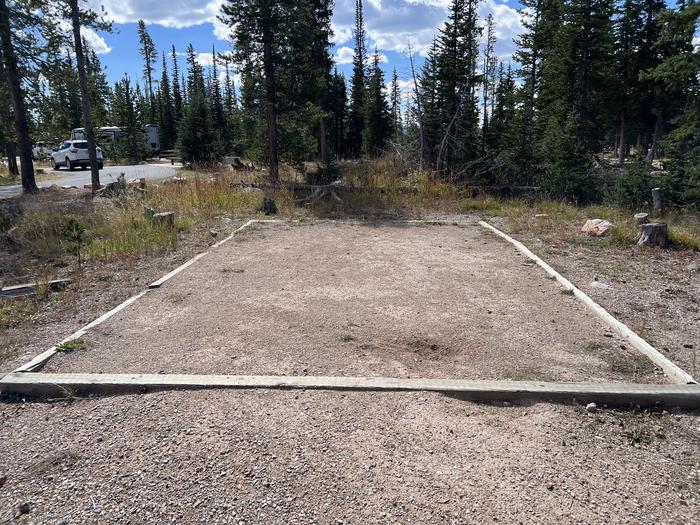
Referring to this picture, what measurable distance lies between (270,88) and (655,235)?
1081 cm

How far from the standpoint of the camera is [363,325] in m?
4.33

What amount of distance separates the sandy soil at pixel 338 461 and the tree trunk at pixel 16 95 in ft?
46.6

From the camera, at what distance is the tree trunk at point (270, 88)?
43.0 ft

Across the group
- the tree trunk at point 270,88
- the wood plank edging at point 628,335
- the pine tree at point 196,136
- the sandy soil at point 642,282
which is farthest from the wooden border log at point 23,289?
the pine tree at point 196,136

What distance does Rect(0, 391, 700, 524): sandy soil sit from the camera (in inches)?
84.8

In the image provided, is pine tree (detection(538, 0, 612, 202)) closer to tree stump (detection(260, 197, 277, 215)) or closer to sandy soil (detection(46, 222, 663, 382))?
tree stump (detection(260, 197, 277, 215))

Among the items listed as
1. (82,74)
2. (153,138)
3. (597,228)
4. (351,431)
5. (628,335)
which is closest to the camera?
(351,431)

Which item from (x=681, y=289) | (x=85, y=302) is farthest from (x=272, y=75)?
(x=681, y=289)

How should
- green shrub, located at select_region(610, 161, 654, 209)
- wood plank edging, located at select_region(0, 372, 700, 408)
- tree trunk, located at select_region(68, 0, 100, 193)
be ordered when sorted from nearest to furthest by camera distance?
wood plank edging, located at select_region(0, 372, 700, 408) < green shrub, located at select_region(610, 161, 654, 209) < tree trunk, located at select_region(68, 0, 100, 193)

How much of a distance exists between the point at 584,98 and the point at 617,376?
1731 centimetres

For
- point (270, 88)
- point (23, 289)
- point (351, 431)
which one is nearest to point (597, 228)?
point (351, 431)

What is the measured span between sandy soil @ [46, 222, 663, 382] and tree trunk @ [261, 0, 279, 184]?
783cm

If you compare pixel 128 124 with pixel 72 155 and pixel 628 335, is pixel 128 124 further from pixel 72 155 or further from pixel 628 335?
pixel 628 335

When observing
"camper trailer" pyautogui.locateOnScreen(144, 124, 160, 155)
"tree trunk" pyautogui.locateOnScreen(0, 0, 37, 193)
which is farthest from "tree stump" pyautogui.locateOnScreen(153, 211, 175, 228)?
"camper trailer" pyautogui.locateOnScreen(144, 124, 160, 155)
